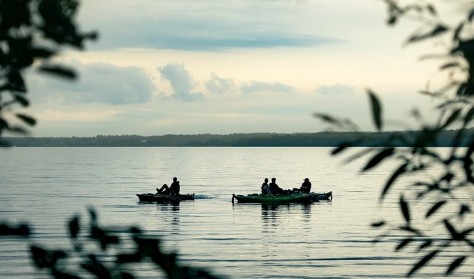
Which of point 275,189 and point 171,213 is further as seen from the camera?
point 171,213

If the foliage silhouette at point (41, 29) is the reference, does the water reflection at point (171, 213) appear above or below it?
below

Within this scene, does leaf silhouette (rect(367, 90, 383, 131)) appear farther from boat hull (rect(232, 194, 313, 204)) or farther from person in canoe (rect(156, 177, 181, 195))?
person in canoe (rect(156, 177, 181, 195))

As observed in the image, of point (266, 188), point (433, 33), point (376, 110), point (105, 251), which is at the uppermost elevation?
point (433, 33)

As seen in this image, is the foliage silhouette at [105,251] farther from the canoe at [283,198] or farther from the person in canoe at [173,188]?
the person in canoe at [173,188]

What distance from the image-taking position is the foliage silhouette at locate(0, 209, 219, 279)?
2.64 metres

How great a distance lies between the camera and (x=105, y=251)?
108 inches

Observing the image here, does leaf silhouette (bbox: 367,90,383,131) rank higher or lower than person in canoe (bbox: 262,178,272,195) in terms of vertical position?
higher

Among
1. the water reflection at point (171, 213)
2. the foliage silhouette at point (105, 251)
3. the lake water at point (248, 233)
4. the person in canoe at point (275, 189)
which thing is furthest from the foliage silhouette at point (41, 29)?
the person in canoe at point (275, 189)

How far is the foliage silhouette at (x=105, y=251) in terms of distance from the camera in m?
2.64

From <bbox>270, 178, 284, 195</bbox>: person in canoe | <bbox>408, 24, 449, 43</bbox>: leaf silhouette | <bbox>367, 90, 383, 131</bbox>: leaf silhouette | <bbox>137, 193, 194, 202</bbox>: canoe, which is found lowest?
<bbox>137, 193, 194, 202</bbox>: canoe

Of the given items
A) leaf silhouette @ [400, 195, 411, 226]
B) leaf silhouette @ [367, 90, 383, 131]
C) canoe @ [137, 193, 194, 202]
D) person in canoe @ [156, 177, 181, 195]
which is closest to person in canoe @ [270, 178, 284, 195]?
person in canoe @ [156, 177, 181, 195]

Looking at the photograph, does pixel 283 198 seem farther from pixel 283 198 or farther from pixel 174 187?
pixel 174 187

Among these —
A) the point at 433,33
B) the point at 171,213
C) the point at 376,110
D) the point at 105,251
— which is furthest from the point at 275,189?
the point at 105,251

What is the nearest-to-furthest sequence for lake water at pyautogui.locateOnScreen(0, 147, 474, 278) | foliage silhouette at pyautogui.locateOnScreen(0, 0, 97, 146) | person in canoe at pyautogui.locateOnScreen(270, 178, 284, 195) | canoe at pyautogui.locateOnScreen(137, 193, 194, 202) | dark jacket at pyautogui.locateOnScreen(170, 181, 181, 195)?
foliage silhouette at pyautogui.locateOnScreen(0, 0, 97, 146), lake water at pyautogui.locateOnScreen(0, 147, 474, 278), person in canoe at pyautogui.locateOnScreen(270, 178, 284, 195), dark jacket at pyautogui.locateOnScreen(170, 181, 181, 195), canoe at pyautogui.locateOnScreen(137, 193, 194, 202)
